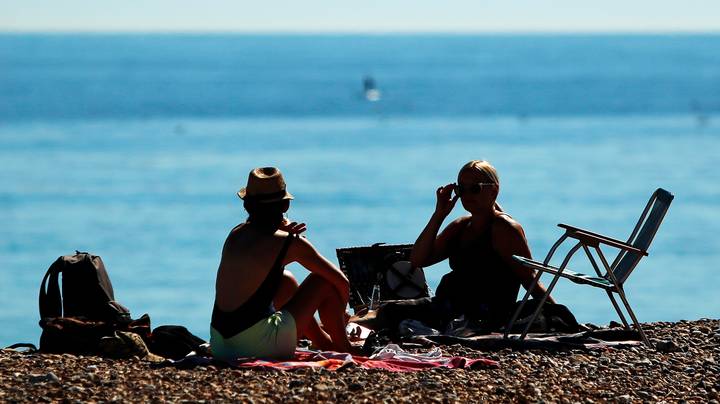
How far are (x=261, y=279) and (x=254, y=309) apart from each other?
0.14 metres

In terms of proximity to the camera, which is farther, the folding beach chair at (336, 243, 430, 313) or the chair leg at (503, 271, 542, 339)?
the folding beach chair at (336, 243, 430, 313)

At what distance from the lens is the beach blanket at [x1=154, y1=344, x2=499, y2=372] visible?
6234 mm

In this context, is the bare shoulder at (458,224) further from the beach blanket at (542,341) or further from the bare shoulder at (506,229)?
the beach blanket at (542,341)

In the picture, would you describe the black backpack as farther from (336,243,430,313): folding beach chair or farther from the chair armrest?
the chair armrest

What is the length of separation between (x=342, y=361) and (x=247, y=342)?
17.4 inches

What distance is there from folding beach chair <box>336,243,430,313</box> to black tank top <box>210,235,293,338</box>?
1877mm

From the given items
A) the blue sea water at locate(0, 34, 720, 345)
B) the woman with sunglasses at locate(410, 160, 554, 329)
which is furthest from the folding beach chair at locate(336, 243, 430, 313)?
the blue sea water at locate(0, 34, 720, 345)

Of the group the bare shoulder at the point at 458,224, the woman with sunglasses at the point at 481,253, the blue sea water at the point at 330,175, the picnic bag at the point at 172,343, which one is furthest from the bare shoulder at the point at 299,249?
the blue sea water at the point at 330,175

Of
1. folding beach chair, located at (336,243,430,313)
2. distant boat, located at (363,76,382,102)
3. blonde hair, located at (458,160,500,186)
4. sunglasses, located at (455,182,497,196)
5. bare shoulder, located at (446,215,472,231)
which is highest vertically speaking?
distant boat, located at (363,76,382,102)

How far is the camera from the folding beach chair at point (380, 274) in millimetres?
8195

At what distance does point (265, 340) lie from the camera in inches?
249

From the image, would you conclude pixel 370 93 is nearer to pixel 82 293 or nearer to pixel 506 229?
pixel 506 229

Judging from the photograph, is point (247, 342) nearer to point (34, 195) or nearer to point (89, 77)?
point (34, 195)

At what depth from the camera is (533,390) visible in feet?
19.4
